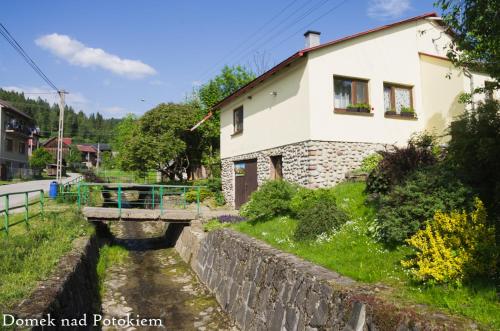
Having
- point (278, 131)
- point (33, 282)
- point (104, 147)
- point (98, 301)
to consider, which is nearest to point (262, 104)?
point (278, 131)

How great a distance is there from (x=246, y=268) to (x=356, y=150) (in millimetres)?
7523

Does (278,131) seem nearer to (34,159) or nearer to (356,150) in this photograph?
(356,150)

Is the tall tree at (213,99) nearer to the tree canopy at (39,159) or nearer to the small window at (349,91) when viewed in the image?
the small window at (349,91)

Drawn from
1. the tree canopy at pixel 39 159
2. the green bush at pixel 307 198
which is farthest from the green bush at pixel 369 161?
the tree canopy at pixel 39 159

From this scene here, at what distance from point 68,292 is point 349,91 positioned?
38.7 ft

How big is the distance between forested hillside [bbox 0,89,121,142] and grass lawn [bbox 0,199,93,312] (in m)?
118

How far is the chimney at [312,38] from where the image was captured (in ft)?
48.8

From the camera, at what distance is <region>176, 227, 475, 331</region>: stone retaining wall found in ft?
13.4

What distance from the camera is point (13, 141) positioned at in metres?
49.4

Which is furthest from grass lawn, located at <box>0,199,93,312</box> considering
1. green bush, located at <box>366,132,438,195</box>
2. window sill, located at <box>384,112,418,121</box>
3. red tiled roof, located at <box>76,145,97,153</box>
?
red tiled roof, located at <box>76,145,97,153</box>

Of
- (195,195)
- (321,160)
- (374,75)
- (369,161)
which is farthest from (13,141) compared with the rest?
(369,161)

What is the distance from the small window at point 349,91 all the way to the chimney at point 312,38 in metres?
2.20

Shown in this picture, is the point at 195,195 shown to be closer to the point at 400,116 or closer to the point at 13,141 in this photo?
the point at 400,116

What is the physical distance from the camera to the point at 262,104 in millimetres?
16406
